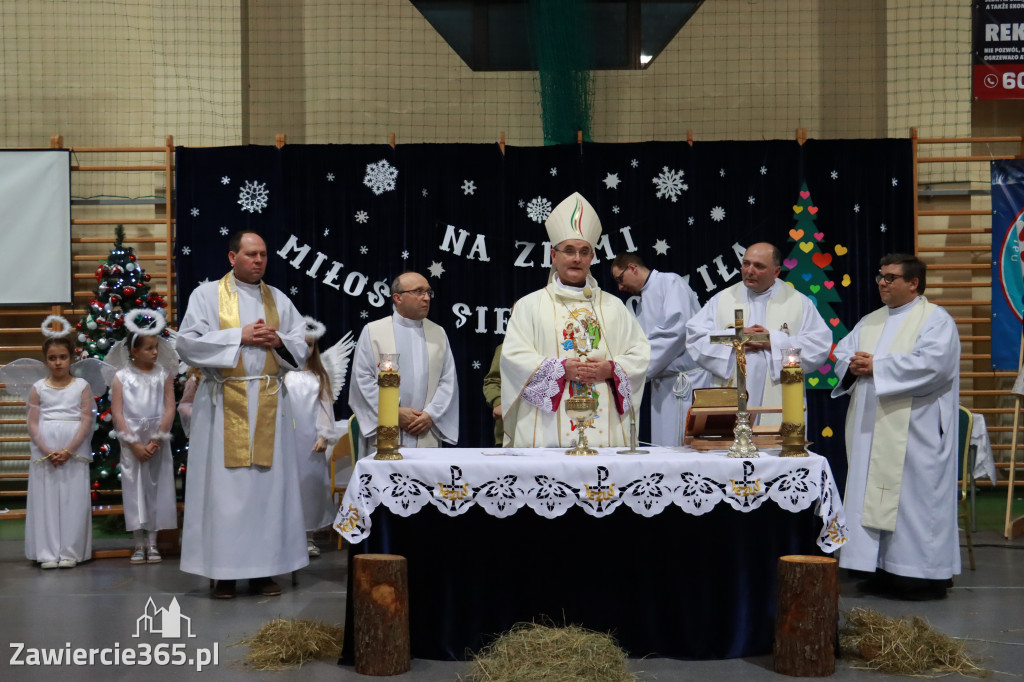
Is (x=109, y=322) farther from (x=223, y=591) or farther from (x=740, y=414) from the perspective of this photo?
(x=740, y=414)

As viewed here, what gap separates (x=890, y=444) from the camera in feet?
18.0

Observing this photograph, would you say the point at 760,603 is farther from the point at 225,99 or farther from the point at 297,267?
the point at 225,99

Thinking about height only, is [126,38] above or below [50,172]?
above

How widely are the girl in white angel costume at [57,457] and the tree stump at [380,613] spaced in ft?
10.6

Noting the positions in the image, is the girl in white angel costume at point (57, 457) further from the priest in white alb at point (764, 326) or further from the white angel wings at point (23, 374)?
the priest in white alb at point (764, 326)

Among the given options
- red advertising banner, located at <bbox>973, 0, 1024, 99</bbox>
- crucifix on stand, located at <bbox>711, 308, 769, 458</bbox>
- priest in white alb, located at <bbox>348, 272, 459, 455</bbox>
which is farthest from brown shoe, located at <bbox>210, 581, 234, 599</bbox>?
red advertising banner, located at <bbox>973, 0, 1024, 99</bbox>

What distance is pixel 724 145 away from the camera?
8.14 metres

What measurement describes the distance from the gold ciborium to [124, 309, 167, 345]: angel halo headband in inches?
120

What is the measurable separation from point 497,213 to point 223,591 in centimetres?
374

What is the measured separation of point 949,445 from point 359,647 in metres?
3.22

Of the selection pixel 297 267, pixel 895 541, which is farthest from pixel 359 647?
pixel 297 267

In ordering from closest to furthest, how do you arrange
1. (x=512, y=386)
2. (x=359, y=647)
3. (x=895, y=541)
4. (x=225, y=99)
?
(x=359, y=647) → (x=512, y=386) → (x=895, y=541) → (x=225, y=99)

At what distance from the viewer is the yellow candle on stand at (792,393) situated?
4000mm

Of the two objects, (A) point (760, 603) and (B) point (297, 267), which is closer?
(A) point (760, 603)
